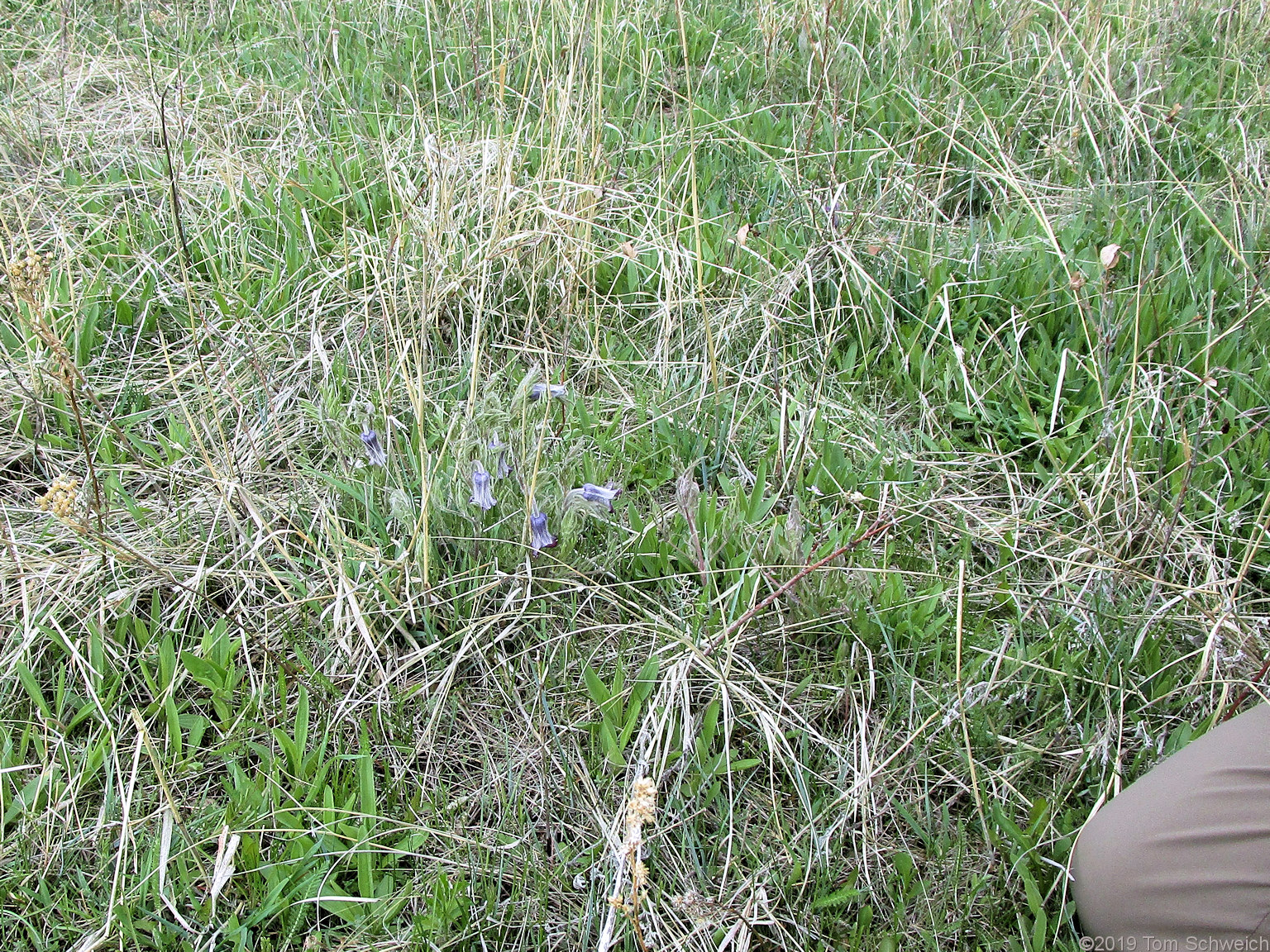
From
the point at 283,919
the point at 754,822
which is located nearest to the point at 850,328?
the point at 754,822

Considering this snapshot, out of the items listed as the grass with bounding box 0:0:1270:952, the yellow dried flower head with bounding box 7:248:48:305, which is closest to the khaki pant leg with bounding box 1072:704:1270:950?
the grass with bounding box 0:0:1270:952

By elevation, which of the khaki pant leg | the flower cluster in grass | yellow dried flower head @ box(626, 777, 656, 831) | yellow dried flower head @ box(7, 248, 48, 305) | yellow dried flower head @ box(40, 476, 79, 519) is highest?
yellow dried flower head @ box(7, 248, 48, 305)

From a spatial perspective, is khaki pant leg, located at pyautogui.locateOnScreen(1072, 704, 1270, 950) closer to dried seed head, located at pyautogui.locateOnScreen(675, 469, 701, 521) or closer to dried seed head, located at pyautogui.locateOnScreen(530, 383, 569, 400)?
dried seed head, located at pyautogui.locateOnScreen(675, 469, 701, 521)

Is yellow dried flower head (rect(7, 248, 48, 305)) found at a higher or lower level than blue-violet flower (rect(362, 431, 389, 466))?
higher

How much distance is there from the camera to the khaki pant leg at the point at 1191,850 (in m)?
1.32

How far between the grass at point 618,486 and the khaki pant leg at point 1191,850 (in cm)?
13

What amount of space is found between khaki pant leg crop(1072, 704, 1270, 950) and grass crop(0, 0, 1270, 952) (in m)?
0.13

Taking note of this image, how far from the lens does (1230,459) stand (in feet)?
7.14

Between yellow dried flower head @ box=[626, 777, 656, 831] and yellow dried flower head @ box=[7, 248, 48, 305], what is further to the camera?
yellow dried flower head @ box=[7, 248, 48, 305]

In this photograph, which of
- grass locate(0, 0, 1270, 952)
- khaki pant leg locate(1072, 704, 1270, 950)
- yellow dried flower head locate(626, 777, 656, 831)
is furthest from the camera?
grass locate(0, 0, 1270, 952)

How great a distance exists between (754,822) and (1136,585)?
3.10 ft

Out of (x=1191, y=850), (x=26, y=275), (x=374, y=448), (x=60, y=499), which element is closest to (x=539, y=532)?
(x=374, y=448)

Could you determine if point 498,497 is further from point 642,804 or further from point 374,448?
point 642,804

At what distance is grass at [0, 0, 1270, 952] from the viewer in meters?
1.60
